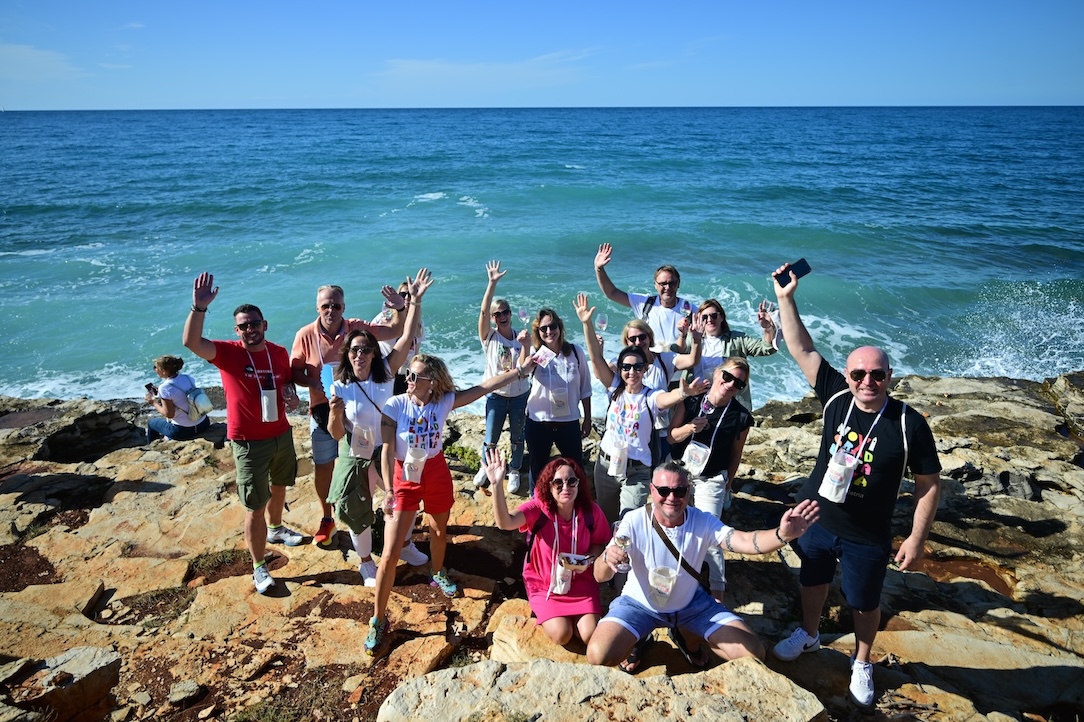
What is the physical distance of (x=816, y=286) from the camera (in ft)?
59.2

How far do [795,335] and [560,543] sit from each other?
2116 millimetres

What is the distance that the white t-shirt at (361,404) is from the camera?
15.1ft

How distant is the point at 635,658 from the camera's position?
380 cm

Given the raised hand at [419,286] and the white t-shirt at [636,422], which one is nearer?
the white t-shirt at [636,422]

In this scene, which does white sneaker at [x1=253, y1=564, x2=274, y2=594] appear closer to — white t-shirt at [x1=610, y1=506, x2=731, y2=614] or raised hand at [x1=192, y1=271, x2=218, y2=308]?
raised hand at [x1=192, y1=271, x2=218, y2=308]

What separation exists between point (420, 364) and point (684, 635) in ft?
8.32

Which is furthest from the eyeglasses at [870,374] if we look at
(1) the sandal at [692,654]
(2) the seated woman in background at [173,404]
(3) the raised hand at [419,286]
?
(2) the seated woman in background at [173,404]

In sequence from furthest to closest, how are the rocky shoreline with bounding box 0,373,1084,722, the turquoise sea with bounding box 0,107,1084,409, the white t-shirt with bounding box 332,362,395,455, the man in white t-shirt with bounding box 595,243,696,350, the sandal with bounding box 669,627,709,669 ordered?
the turquoise sea with bounding box 0,107,1084,409 < the man in white t-shirt with bounding box 595,243,696,350 < the white t-shirt with bounding box 332,362,395,455 < the sandal with bounding box 669,627,709,669 < the rocky shoreline with bounding box 0,373,1084,722

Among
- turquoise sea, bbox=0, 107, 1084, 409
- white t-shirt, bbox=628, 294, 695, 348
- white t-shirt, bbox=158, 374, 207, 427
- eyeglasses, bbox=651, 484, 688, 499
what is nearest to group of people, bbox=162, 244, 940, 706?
eyeglasses, bbox=651, 484, 688, 499

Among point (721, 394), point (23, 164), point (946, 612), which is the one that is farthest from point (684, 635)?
point (23, 164)

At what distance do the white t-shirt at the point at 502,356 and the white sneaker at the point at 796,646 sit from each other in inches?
126

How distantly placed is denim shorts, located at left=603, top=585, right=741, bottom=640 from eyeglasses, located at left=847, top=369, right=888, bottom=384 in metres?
1.63

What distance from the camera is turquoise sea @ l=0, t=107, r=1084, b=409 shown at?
548 inches

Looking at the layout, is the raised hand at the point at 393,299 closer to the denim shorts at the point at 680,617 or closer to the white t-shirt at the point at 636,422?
the white t-shirt at the point at 636,422
